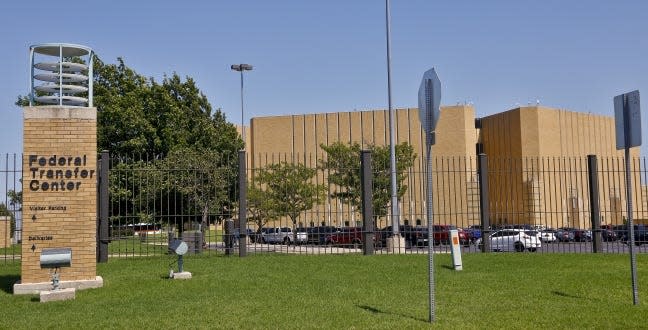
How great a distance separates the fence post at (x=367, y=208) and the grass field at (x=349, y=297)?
2209 millimetres

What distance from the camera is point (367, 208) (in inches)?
622

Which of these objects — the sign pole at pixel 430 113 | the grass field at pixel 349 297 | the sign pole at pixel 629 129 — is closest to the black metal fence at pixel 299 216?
the grass field at pixel 349 297

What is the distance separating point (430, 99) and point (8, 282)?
28.7 ft

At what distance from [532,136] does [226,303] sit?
168 ft

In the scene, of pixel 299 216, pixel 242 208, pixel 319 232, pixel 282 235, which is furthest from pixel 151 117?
pixel 242 208

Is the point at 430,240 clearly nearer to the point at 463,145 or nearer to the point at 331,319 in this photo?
the point at 331,319

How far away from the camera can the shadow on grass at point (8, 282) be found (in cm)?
1082

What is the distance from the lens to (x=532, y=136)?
5578 cm

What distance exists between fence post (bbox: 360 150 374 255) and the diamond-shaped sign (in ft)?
28.2

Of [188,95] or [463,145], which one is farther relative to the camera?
[463,145]

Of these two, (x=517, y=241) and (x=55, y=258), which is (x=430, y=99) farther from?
(x=517, y=241)

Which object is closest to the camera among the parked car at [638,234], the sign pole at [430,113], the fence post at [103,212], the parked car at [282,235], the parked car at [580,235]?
the sign pole at [430,113]

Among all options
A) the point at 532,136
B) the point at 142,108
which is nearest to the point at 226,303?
the point at 142,108

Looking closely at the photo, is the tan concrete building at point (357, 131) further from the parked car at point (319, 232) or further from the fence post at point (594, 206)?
the fence post at point (594, 206)
